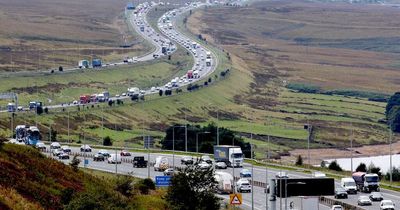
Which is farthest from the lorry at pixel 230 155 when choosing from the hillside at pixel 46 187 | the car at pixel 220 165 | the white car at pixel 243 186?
the hillside at pixel 46 187

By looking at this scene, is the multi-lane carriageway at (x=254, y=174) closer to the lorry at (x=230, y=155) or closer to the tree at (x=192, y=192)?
the lorry at (x=230, y=155)

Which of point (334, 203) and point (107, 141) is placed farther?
point (107, 141)

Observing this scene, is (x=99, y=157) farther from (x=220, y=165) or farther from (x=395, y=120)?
(x=395, y=120)

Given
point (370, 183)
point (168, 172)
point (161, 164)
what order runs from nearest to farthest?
1. point (370, 183)
2. point (168, 172)
3. point (161, 164)

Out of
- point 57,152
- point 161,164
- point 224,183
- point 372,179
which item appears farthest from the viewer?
point 57,152

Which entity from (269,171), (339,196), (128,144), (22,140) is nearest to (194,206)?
(339,196)

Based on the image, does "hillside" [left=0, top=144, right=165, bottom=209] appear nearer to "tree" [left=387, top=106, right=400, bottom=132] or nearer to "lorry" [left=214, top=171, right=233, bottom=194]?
"lorry" [left=214, top=171, right=233, bottom=194]

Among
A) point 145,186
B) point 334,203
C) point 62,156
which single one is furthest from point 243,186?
point 62,156
